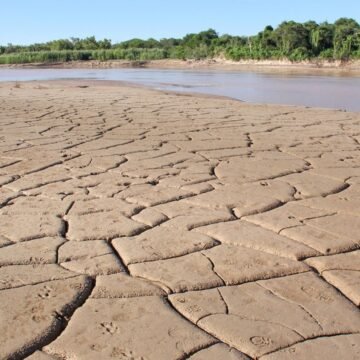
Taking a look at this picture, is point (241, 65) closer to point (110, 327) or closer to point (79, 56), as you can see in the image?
point (79, 56)

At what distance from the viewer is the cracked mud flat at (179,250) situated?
5.54 ft

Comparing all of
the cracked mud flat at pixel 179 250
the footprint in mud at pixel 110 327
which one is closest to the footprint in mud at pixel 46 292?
the cracked mud flat at pixel 179 250

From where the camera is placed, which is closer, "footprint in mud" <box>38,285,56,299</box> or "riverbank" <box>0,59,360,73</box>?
"footprint in mud" <box>38,285,56,299</box>

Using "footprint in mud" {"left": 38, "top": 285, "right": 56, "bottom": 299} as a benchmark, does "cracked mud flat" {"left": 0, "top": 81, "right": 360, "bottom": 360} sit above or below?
below

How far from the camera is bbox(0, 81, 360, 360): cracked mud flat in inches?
66.4

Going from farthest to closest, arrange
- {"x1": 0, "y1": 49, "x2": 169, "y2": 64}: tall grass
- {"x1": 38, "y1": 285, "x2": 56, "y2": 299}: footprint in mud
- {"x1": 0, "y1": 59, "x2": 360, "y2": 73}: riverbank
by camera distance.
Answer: {"x1": 0, "y1": 49, "x2": 169, "y2": 64}: tall grass → {"x1": 0, "y1": 59, "x2": 360, "y2": 73}: riverbank → {"x1": 38, "y1": 285, "x2": 56, "y2": 299}: footprint in mud

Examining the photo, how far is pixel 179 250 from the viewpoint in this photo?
7.73 feet

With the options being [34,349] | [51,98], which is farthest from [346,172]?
[51,98]

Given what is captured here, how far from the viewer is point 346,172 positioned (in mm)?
3775

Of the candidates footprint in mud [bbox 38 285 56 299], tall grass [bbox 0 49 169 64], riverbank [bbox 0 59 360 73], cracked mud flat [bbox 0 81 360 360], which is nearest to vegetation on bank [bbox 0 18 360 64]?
tall grass [bbox 0 49 169 64]

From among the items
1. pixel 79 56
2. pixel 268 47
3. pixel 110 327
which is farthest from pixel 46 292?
pixel 79 56

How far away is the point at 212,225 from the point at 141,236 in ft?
1.12

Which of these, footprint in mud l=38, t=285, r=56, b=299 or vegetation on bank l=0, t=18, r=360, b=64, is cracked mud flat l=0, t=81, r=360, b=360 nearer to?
footprint in mud l=38, t=285, r=56, b=299

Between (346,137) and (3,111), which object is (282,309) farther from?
(3,111)
